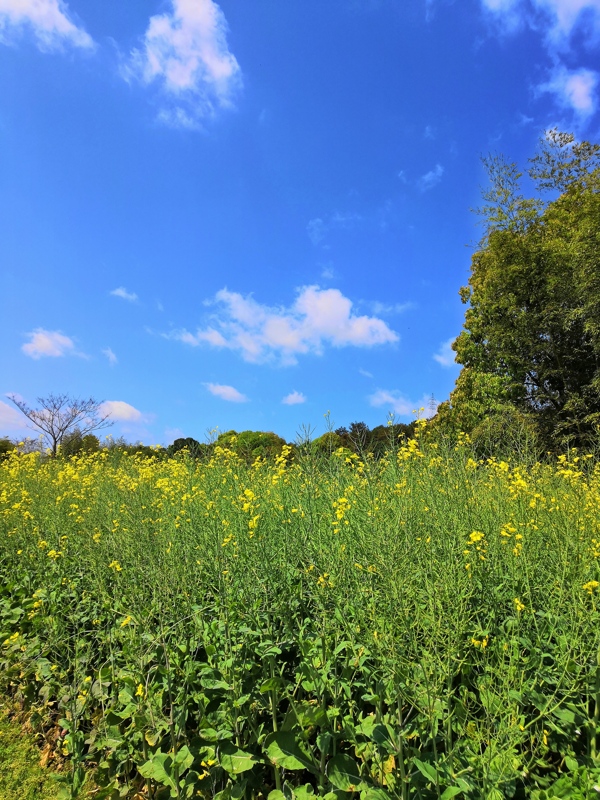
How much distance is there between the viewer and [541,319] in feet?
47.2

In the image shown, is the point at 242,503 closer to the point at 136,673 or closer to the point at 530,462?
the point at 136,673

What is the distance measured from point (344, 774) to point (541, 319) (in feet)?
49.9

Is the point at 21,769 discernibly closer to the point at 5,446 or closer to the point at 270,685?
the point at 270,685

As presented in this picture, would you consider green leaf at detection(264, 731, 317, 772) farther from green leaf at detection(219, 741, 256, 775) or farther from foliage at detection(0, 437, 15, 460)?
foliage at detection(0, 437, 15, 460)

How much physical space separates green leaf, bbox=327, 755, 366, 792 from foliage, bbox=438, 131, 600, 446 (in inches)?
523

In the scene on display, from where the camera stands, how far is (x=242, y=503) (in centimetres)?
331

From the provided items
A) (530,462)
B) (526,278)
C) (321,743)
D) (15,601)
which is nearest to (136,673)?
(321,743)

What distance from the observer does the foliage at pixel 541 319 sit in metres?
13.4

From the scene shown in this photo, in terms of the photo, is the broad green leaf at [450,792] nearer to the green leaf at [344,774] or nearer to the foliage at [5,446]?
the green leaf at [344,774]

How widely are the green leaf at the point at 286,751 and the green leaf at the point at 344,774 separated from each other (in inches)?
3.9

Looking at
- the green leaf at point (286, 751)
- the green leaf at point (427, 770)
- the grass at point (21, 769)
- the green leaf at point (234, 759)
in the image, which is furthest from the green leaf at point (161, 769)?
the green leaf at point (427, 770)

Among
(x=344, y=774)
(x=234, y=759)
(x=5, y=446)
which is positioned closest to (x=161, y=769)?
(x=234, y=759)

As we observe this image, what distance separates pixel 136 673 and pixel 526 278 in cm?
1551

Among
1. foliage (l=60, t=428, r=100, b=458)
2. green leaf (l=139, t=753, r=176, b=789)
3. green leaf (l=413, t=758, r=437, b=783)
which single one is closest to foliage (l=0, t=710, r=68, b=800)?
green leaf (l=139, t=753, r=176, b=789)
